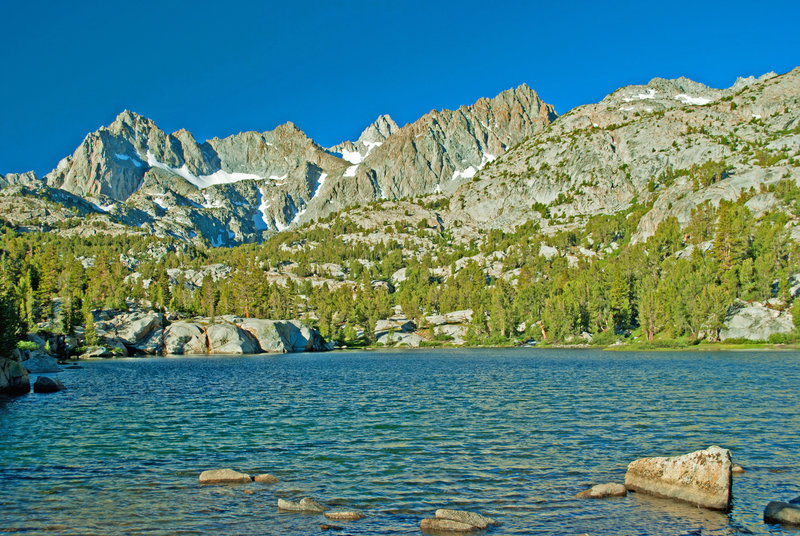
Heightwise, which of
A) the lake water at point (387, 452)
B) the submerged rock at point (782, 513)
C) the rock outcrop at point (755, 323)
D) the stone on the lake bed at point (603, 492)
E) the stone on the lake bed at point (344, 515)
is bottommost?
the lake water at point (387, 452)

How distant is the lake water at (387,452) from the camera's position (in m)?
18.6

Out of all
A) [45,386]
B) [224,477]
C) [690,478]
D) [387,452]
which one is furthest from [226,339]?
[690,478]

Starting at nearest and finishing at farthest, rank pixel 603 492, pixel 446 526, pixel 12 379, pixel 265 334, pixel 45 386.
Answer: pixel 446 526, pixel 603 492, pixel 12 379, pixel 45 386, pixel 265 334

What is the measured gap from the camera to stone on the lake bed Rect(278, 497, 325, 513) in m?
19.3

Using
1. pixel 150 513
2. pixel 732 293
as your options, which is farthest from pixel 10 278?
pixel 732 293

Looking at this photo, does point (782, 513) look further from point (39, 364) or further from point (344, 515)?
point (39, 364)

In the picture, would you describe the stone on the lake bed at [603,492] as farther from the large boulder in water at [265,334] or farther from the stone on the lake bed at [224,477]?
the large boulder in water at [265,334]

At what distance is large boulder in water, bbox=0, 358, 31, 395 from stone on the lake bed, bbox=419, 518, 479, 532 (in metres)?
55.8

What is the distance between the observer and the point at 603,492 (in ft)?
67.7

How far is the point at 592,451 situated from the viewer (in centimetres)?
2775

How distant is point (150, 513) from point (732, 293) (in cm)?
14963

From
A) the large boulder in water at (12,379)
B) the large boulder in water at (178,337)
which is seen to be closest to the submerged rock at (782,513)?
the large boulder in water at (12,379)

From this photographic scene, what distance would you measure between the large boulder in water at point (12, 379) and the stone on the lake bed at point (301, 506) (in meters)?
50.5

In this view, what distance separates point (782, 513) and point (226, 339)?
145707 mm
